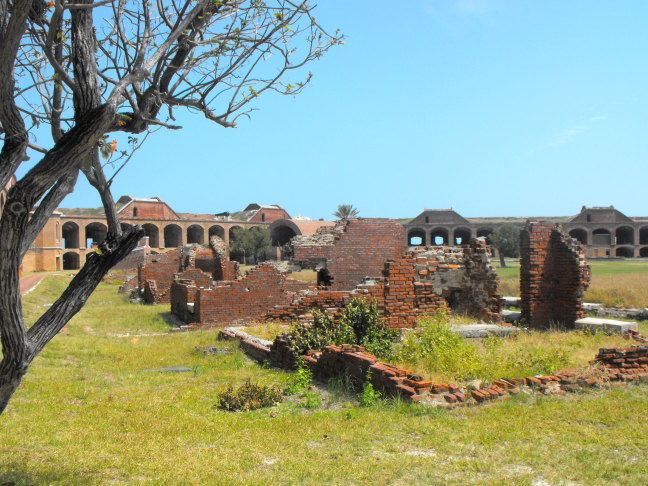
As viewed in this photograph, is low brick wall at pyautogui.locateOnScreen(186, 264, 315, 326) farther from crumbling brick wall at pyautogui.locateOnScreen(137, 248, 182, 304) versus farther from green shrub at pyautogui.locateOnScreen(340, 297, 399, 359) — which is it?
crumbling brick wall at pyautogui.locateOnScreen(137, 248, 182, 304)

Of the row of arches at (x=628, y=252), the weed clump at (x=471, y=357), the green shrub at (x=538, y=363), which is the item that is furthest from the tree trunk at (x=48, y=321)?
the row of arches at (x=628, y=252)

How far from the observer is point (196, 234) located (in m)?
64.8

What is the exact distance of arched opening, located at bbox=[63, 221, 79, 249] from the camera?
5691 centimetres

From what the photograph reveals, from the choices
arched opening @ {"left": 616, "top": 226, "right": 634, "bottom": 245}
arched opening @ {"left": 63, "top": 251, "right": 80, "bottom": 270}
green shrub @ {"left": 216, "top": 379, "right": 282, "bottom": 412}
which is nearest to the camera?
A: green shrub @ {"left": 216, "top": 379, "right": 282, "bottom": 412}

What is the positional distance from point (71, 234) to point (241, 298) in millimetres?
51833

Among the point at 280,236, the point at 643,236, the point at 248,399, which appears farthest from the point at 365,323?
the point at 643,236

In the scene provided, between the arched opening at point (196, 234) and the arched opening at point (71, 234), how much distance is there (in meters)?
12.0

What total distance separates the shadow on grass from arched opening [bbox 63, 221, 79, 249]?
57262 mm

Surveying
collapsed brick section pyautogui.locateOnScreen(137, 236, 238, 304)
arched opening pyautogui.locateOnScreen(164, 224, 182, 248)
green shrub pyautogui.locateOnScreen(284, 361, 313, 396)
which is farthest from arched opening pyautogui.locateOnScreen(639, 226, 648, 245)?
green shrub pyautogui.locateOnScreen(284, 361, 313, 396)

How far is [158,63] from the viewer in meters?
3.65

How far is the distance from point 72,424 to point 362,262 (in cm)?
1160

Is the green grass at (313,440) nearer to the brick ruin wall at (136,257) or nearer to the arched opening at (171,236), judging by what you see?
the brick ruin wall at (136,257)

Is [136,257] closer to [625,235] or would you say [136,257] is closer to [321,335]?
[321,335]

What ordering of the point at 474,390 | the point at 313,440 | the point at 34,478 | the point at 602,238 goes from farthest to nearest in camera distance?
the point at 602,238 → the point at 474,390 → the point at 313,440 → the point at 34,478
